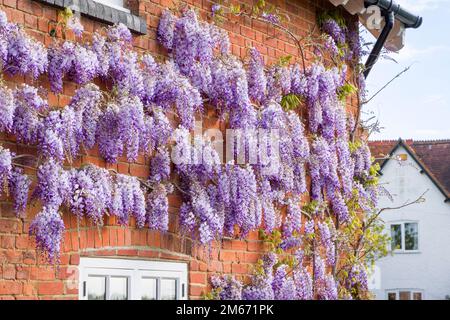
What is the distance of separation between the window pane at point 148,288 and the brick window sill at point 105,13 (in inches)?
72.2

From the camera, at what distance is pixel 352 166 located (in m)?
8.10

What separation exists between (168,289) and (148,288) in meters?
0.18

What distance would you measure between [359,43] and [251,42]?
6.45 feet

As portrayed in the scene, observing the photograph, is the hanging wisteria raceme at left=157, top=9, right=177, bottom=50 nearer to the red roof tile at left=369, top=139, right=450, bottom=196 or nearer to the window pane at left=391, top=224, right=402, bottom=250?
the red roof tile at left=369, top=139, right=450, bottom=196

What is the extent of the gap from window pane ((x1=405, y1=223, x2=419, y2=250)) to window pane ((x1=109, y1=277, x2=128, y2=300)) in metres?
19.1

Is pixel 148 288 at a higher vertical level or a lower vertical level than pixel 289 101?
lower

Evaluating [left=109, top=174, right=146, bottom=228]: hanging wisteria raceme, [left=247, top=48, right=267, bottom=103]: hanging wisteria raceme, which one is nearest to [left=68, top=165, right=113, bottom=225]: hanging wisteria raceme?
[left=109, top=174, right=146, bottom=228]: hanging wisteria raceme

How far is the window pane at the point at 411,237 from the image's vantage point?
2381 cm

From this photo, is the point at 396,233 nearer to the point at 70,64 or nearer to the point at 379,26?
the point at 379,26

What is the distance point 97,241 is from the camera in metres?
5.49

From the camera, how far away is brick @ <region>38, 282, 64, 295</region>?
514 cm

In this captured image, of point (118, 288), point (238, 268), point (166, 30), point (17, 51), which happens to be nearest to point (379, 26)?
point (166, 30)

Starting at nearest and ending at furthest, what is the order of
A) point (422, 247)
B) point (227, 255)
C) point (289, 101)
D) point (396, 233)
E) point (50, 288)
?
point (50, 288) < point (227, 255) < point (289, 101) < point (422, 247) < point (396, 233)
